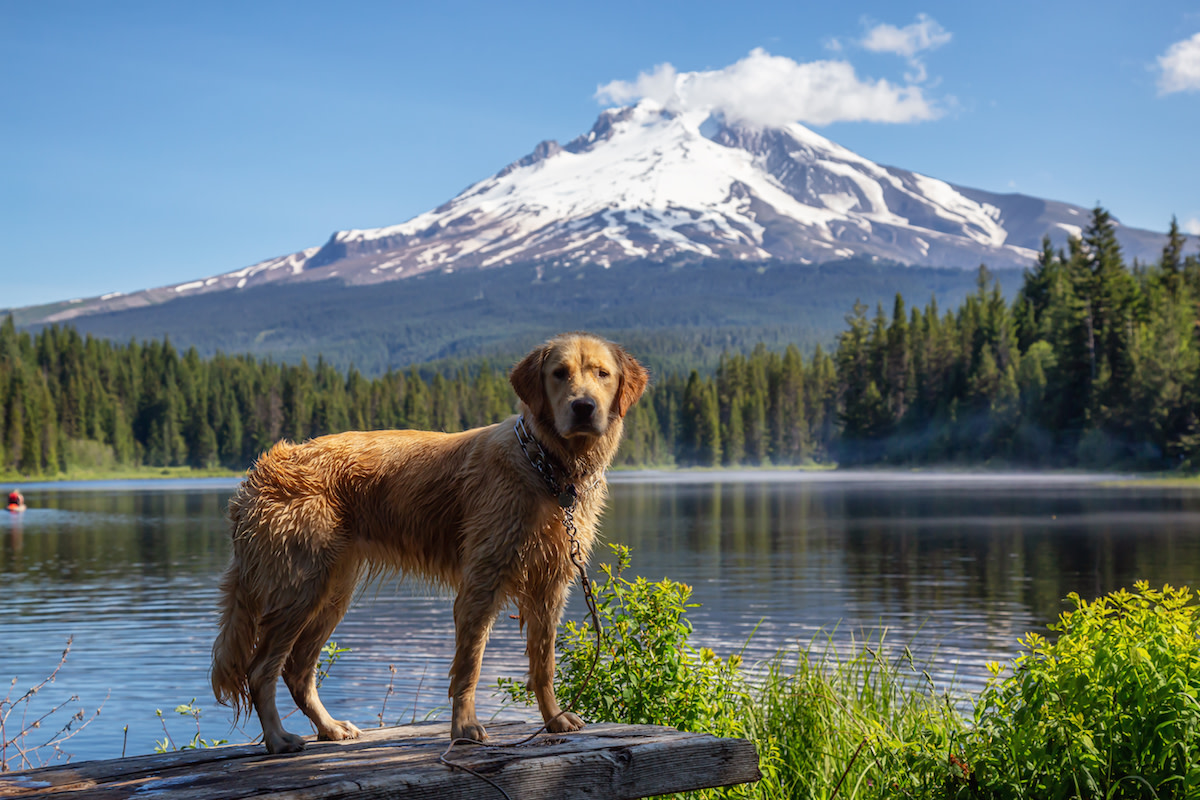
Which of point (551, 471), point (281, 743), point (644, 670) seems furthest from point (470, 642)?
point (644, 670)

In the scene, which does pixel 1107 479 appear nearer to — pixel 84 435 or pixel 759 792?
pixel 759 792

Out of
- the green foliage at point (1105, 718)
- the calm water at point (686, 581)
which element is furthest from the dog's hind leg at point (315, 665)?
the green foliage at point (1105, 718)

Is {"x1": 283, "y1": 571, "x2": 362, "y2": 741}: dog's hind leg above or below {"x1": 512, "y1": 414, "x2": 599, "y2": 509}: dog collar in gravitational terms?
below

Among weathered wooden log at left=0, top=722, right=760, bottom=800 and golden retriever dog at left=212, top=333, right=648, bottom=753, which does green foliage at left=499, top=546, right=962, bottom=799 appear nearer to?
golden retriever dog at left=212, top=333, right=648, bottom=753

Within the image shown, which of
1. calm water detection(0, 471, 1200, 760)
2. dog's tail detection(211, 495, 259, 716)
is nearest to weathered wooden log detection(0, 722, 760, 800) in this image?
dog's tail detection(211, 495, 259, 716)

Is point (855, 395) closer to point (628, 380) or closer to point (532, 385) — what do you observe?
point (628, 380)

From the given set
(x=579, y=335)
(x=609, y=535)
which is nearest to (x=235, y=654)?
(x=579, y=335)

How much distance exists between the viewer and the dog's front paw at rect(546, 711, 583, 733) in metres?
5.28

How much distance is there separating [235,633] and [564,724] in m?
1.77

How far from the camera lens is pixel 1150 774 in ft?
16.4

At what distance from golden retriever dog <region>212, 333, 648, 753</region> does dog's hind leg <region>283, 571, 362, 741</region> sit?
0.06 ft

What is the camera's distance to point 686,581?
25.2m

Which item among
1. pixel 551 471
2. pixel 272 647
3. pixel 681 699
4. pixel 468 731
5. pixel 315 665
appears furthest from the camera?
pixel 681 699

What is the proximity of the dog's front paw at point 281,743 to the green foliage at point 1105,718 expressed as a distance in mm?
3479
